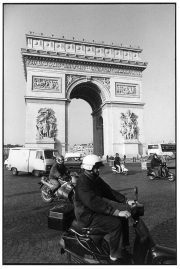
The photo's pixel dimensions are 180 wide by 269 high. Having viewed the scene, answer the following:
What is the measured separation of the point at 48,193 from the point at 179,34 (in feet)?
15.9

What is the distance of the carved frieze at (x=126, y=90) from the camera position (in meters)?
24.7

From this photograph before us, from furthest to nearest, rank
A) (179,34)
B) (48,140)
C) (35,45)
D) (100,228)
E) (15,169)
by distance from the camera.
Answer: (35,45)
(48,140)
(15,169)
(179,34)
(100,228)

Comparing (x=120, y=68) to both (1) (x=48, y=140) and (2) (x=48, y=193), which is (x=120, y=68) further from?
(2) (x=48, y=193)

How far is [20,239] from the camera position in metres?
3.05

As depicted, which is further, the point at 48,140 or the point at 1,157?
the point at 48,140

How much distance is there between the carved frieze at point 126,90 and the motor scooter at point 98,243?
23545mm

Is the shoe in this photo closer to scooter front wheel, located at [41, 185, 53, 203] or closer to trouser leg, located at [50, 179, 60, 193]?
trouser leg, located at [50, 179, 60, 193]

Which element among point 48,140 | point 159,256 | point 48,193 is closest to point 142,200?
point 48,193

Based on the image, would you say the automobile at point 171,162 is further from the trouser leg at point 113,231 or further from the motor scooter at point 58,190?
the trouser leg at point 113,231

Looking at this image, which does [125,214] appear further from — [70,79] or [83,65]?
[83,65]

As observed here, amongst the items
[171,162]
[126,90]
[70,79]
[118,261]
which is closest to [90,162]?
[118,261]

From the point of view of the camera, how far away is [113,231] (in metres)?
1.86

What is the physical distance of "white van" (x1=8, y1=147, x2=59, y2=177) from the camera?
37.8 feet

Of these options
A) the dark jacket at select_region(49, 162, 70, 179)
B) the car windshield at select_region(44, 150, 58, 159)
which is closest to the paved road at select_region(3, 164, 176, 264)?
the dark jacket at select_region(49, 162, 70, 179)
